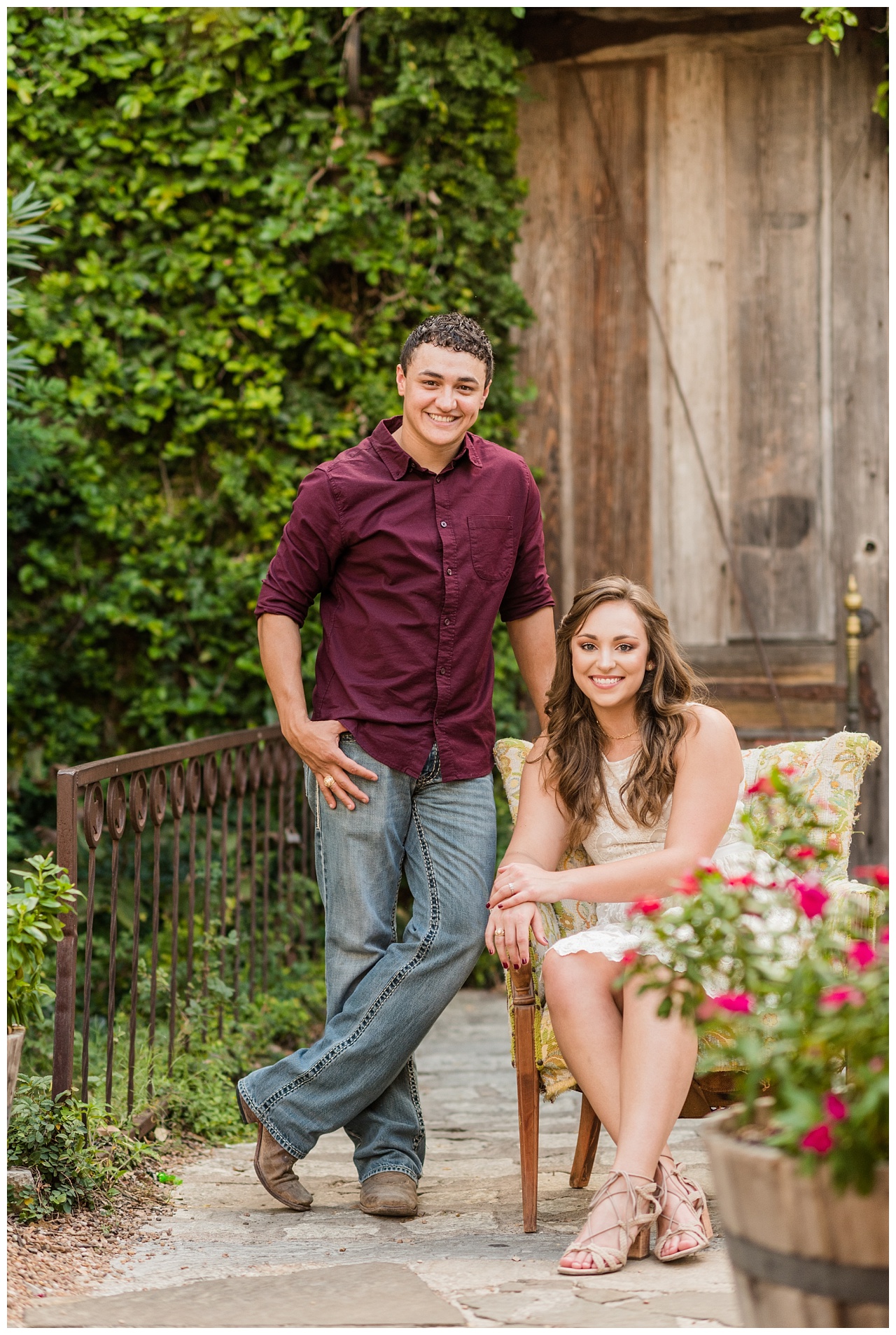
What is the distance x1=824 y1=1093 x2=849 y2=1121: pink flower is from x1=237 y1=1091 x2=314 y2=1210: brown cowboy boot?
158 cm

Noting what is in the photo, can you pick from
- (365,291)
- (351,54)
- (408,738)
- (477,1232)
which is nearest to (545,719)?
(408,738)

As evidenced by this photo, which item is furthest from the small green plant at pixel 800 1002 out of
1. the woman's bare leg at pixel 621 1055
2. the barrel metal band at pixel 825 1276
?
the woman's bare leg at pixel 621 1055

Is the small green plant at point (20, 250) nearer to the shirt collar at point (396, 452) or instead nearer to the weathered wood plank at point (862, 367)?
the shirt collar at point (396, 452)

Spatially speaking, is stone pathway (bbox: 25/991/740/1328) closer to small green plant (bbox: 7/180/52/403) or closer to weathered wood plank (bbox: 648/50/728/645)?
weathered wood plank (bbox: 648/50/728/645)

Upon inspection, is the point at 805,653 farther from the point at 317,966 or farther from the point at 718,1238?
the point at 718,1238

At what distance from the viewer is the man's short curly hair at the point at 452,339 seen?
2.65 meters

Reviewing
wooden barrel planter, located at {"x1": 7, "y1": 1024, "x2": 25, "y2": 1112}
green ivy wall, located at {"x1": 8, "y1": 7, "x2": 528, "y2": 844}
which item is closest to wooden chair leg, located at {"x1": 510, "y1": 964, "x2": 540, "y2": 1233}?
wooden barrel planter, located at {"x1": 7, "y1": 1024, "x2": 25, "y2": 1112}

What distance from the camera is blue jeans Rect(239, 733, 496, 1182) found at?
8.56 feet

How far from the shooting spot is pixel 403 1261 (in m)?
2.25

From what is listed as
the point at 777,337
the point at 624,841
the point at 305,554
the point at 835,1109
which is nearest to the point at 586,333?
the point at 777,337

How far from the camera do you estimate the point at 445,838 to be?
271cm

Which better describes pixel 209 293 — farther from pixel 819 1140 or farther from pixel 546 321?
pixel 819 1140

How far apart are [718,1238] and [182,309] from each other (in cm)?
346

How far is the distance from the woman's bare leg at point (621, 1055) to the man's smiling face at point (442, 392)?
41.9 inches
